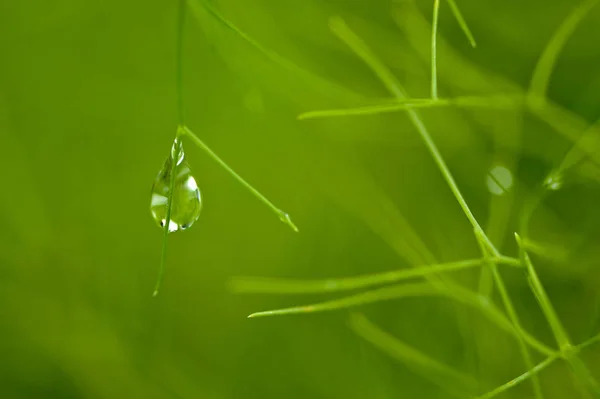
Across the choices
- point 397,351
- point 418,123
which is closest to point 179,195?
point 418,123

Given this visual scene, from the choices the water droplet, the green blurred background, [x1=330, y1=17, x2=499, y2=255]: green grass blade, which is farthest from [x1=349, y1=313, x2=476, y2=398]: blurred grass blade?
the water droplet

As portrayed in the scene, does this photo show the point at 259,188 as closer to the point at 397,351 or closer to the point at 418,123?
the point at 397,351

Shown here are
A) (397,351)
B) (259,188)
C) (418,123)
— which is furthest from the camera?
(259,188)

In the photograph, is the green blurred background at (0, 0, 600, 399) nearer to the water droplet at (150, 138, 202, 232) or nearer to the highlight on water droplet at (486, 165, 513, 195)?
the highlight on water droplet at (486, 165, 513, 195)

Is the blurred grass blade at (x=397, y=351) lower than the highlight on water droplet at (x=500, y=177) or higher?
lower

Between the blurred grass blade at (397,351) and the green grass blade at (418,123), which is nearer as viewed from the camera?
the green grass blade at (418,123)

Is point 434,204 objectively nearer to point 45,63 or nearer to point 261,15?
point 261,15

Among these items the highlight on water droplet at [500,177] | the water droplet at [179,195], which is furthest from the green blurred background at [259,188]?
the water droplet at [179,195]

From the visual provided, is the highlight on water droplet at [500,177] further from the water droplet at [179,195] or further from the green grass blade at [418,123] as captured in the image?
the water droplet at [179,195]
